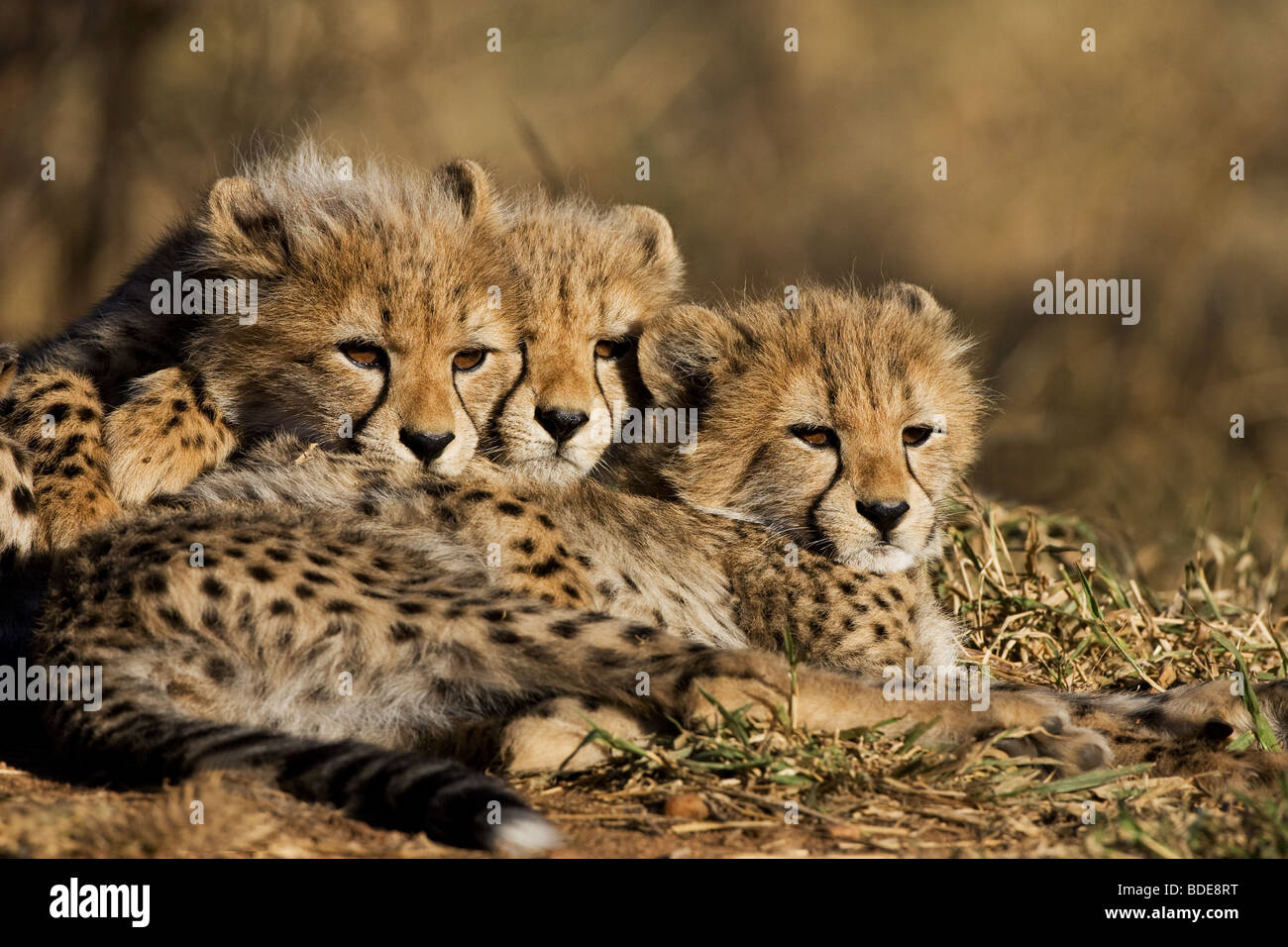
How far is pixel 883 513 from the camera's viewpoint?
331 centimetres

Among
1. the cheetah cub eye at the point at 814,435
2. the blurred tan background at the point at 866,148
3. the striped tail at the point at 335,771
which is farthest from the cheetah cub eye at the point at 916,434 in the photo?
the blurred tan background at the point at 866,148

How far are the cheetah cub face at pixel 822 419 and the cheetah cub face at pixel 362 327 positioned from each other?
17.3 inches

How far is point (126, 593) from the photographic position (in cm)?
271

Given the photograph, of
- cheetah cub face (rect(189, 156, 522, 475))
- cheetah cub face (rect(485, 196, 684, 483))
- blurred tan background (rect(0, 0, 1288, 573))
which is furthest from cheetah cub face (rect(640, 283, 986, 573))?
blurred tan background (rect(0, 0, 1288, 573))

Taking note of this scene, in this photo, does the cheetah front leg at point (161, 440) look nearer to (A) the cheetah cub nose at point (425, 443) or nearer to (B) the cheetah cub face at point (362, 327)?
(B) the cheetah cub face at point (362, 327)

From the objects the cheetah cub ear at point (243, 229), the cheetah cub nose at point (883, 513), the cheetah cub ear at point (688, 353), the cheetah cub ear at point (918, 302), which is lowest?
the cheetah cub nose at point (883, 513)

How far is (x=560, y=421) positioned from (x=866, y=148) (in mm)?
5275

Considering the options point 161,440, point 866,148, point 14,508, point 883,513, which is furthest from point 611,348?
point 866,148

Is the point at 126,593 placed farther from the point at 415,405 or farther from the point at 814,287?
the point at 814,287

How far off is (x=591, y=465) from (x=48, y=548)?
1274mm

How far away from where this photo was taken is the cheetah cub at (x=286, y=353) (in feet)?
11.3

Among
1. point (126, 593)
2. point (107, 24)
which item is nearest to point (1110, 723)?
point (126, 593)

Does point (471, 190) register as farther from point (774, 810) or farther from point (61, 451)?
point (774, 810)

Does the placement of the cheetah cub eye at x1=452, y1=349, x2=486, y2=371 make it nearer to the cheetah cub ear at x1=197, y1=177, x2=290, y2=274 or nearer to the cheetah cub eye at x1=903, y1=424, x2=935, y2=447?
the cheetah cub ear at x1=197, y1=177, x2=290, y2=274
